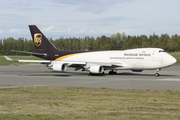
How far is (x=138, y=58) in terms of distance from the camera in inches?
1293

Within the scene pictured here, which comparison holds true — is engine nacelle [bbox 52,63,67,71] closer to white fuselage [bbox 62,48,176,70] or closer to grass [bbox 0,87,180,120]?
white fuselage [bbox 62,48,176,70]

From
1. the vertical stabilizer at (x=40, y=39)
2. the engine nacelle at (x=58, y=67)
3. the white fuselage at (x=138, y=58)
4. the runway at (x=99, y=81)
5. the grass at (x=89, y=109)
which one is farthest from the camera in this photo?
the vertical stabilizer at (x=40, y=39)

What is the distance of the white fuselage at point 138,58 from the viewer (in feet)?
104

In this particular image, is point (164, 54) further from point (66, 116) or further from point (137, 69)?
point (66, 116)

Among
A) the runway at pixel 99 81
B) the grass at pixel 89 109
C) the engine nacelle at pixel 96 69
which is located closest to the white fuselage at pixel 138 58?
the runway at pixel 99 81

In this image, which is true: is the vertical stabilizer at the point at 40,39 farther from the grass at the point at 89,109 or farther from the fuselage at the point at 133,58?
the grass at the point at 89,109

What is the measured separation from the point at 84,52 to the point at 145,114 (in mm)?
27307

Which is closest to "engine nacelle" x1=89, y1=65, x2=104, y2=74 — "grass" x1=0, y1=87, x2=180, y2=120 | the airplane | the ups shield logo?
the airplane

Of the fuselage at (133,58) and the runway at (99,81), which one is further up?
the fuselage at (133,58)

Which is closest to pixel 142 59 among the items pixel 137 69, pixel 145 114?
pixel 137 69

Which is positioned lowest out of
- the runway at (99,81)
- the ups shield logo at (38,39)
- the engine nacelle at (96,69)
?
the runway at (99,81)

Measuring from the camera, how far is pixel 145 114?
10.3 m

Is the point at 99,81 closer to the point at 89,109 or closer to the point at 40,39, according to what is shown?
the point at 89,109

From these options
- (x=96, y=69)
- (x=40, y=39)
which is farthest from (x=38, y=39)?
(x=96, y=69)
